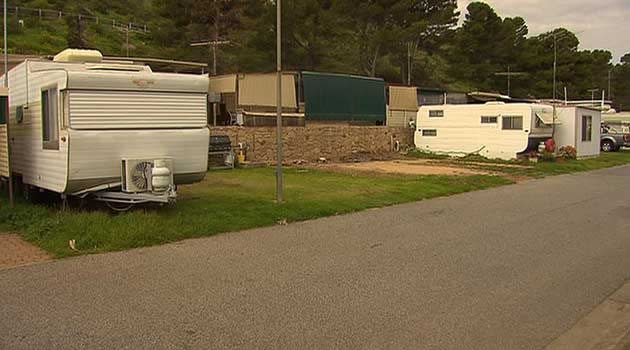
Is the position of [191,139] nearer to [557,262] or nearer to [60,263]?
[60,263]

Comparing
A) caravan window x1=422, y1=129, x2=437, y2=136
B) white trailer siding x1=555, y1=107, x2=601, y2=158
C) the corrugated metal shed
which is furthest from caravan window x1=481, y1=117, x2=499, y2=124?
the corrugated metal shed

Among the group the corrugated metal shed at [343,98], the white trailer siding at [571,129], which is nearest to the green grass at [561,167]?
the white trailer siding at [571,129]

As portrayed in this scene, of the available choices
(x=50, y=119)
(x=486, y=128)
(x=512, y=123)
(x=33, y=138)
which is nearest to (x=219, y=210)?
(x=50, y=119)

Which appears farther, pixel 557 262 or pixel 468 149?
pixel 468 149

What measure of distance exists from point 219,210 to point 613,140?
37.0m

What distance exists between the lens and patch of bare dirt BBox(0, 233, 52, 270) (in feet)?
27.1

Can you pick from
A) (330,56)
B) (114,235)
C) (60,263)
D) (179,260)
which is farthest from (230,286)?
(330,56)

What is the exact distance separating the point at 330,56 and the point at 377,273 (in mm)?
36379

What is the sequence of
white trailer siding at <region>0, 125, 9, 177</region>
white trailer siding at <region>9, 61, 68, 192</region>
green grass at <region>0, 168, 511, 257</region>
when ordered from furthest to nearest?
white trailer siding at <region>0, 125, 9, 177</region>, white trailer siding at <region>9, 61, 68, 192</region>, green grass at <region>0, 168, 511, 257</region>

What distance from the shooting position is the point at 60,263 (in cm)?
821

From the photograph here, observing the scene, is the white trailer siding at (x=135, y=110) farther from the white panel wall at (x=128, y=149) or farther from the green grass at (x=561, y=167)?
the green grass at (x=561, y=167)

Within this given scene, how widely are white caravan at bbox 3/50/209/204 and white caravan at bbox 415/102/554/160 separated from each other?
810 inches

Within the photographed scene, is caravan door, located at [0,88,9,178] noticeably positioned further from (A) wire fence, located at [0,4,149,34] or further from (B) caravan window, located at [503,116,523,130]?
(A) wire fence, located at [0,4,149,34]

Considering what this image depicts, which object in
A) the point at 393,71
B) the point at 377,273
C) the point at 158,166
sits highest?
the point at 393,71
